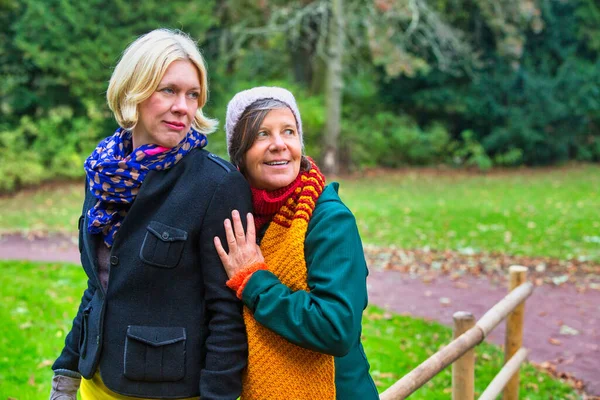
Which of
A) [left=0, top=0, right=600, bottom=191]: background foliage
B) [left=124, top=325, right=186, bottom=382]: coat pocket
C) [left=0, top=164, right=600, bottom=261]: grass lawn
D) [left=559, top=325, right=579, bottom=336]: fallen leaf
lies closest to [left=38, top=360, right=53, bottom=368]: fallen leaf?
[left=124, top=325, right=186, bottom=382]: coat pocket

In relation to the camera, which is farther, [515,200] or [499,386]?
[515,200]

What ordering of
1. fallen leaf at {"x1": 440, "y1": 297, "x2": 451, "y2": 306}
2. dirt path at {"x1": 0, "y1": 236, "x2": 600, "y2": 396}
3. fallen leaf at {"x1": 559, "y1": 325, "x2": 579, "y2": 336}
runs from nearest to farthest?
dirt path at {"x1": 0, "y1": 236, "x2": 600, "y2": 396}, fallen leaf at {"x1": 559, "y1": 325, "x2": 579, "y2": 336}, fallen leaf at {"x1": 440, "y1": 297, "x2": 451, "y2": 306}

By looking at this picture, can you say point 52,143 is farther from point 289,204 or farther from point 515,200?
point 289,204

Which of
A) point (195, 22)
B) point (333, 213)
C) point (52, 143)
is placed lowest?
point (52, 143)

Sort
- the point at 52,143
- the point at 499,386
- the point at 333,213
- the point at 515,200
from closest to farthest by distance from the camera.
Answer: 1. the point at 333,213
2. the point at 499,386
3. the point at 515,200
4. the point at 52,143

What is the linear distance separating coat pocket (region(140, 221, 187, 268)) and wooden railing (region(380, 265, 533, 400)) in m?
1.24

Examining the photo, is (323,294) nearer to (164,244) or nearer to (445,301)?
(164,244)

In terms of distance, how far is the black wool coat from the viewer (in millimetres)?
1898

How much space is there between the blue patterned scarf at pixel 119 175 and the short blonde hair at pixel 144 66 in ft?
0.39

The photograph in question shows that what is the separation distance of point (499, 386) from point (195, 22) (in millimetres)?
17005

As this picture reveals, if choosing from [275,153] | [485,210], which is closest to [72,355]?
[275,153]

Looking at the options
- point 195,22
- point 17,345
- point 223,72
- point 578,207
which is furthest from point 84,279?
point 223,72

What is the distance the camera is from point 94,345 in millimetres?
2027

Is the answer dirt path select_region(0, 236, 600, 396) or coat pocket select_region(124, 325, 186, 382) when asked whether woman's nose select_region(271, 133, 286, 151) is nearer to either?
coat pocket select_region(124, 325, 186, 382)
